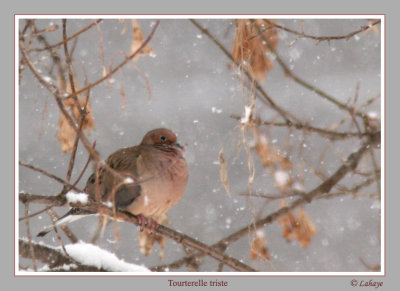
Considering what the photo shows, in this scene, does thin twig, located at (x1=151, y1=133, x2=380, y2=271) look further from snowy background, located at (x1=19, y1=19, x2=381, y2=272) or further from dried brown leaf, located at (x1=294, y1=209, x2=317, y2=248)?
snowy background, located at (x1=19, y1=19, x2=381, y2=272)

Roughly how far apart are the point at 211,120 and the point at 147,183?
3.68 ft

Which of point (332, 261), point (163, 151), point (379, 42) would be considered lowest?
point (332, 261)

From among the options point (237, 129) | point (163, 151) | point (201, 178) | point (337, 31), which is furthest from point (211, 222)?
point (237, 129)

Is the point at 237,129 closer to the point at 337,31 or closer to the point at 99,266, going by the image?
the point at 99,266

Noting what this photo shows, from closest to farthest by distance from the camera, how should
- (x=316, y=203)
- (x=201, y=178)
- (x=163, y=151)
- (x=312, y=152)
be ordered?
(x=163, y=151) → (x=312, y=152) → (x=201, y=178) → (x=316, y=203)

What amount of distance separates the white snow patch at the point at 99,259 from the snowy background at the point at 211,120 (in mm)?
515

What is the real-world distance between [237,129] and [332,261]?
70.9 inches

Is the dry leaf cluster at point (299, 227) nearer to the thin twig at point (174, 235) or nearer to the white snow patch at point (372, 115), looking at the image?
the thin twig at point (174, 235)

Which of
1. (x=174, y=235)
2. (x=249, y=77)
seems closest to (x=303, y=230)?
(x=174, y=235)

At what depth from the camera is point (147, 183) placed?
8.84 ft

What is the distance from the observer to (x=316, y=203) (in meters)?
4.24

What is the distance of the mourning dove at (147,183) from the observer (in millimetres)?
2652

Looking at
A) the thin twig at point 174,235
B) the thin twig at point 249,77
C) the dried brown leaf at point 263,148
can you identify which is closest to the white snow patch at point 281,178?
the dried brown leaf at point 263,148

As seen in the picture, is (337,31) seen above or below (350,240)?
above
